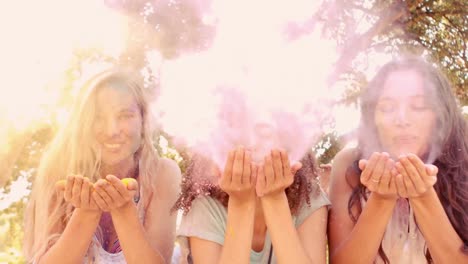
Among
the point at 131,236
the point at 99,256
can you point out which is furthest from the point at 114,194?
the point at 99,256

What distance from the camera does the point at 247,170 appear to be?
283 cm

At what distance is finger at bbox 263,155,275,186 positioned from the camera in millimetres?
2789

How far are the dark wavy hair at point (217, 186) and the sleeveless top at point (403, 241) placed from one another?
0.52m

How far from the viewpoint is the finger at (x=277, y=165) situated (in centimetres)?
276

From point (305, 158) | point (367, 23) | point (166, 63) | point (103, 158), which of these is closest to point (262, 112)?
point (305, 158)

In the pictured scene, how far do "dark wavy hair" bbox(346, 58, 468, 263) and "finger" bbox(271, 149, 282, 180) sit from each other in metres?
0.76

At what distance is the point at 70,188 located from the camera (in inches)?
117

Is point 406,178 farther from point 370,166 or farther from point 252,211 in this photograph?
point 252,211

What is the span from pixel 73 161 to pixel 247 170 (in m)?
1.33

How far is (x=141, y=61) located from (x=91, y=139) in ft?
13.9

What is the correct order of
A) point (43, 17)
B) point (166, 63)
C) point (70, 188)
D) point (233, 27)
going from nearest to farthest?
point (70, 188) → point (233, 27) → point (166, 63) → point (43, 17)

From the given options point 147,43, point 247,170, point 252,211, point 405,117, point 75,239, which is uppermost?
point 147,43

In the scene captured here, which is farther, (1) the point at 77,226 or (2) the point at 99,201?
(1) the point at 77,226

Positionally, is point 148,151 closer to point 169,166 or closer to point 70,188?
point 169,166
